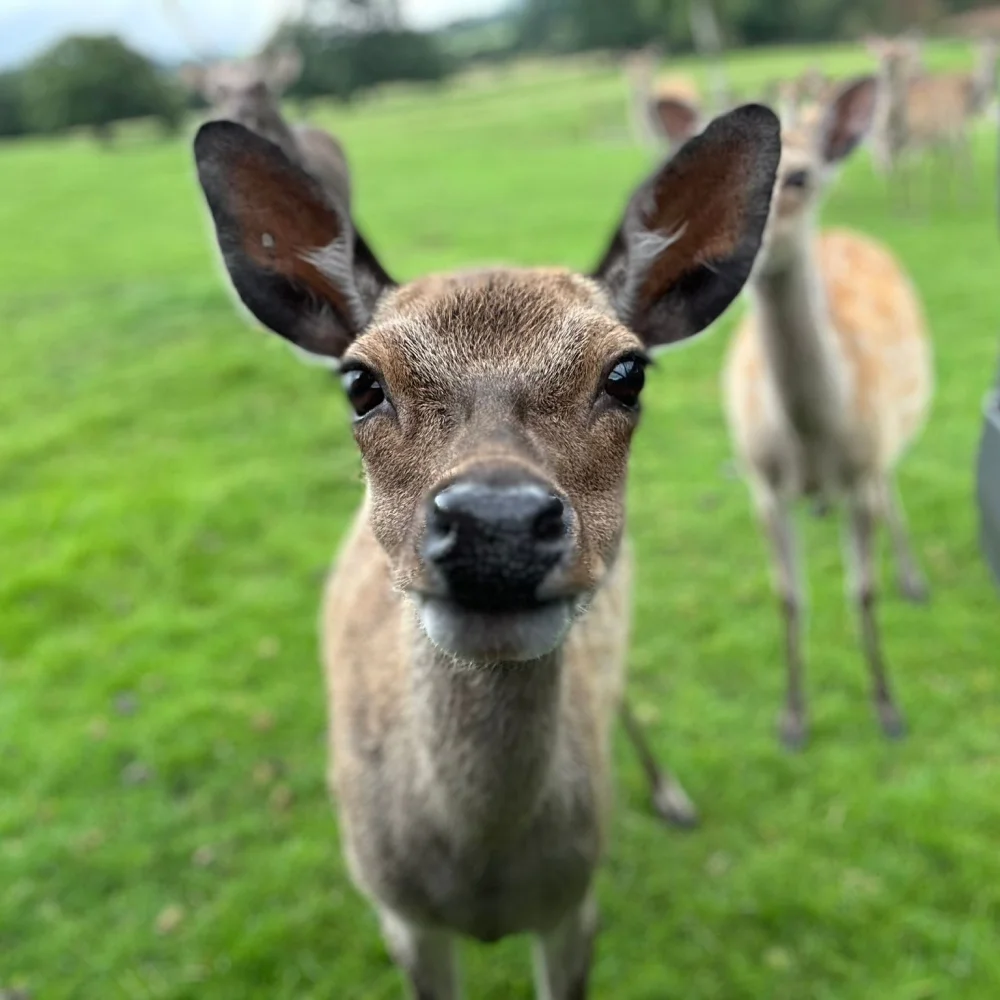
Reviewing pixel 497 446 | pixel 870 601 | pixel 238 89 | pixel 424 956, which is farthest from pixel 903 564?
pixel 238 89

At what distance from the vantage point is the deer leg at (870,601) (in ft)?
16.1

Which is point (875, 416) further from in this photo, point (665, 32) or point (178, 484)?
point (665, 32)

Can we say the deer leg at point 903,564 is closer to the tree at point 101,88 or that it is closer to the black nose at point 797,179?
the black nose at point 797,179

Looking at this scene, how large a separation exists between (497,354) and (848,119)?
4043mm

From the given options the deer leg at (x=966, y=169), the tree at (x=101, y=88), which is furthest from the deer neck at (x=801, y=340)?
the tree at (x=101, y=88)

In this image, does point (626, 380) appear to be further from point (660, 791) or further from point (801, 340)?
point (660, 791)

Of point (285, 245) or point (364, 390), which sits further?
point (285, 245)

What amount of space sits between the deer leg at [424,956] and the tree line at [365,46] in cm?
4296

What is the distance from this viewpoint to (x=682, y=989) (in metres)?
3.88

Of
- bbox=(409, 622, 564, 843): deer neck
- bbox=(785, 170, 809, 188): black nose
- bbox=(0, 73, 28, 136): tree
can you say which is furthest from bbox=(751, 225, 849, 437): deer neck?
bbox=(0, 73, 28, 136): tree

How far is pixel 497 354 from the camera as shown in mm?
2127

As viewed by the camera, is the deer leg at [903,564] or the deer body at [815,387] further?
the deer leg at [903,564]

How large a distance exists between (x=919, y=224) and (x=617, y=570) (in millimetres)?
14052

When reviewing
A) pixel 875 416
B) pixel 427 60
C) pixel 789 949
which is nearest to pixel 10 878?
pixel 789 949
